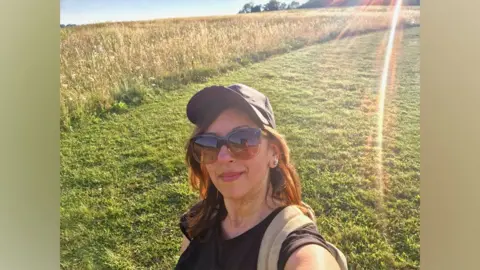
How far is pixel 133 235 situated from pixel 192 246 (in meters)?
0.36

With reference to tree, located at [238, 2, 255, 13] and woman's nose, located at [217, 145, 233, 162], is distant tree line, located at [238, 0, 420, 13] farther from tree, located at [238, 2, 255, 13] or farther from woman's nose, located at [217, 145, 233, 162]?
woman's nose, located at [217, 145, 233, 162]

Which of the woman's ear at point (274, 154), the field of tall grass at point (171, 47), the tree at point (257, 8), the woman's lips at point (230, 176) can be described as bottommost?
the woman's lips at point (230, 176)

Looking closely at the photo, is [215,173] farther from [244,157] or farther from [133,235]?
[133,235]

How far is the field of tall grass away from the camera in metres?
2.67

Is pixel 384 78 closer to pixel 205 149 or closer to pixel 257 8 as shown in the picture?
pixel 257 8

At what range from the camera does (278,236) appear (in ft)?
8.04

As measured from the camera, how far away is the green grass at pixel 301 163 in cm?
252

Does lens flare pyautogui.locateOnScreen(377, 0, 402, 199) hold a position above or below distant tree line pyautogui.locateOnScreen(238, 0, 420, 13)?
below

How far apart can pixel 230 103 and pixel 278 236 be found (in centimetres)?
71

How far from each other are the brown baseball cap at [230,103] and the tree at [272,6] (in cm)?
44

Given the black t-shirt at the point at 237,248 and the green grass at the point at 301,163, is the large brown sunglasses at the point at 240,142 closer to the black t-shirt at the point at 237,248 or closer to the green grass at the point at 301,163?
the green grass at the point at 301,163

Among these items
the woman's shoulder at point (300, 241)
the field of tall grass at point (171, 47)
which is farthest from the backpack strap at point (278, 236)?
the field of tall grass at point (171, 47)

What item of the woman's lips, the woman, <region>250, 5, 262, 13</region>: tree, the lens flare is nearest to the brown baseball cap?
the woman
